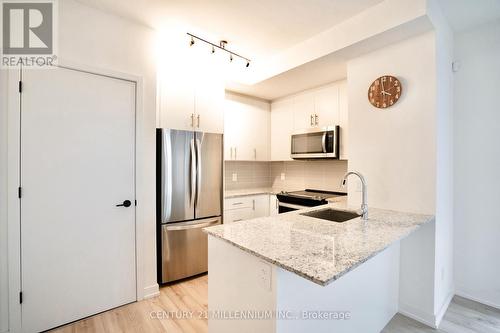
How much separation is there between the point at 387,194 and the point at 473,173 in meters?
0.98

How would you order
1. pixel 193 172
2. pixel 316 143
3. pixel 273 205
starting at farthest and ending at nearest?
pixel 273 205
pixel 316 143
pixel 193 172

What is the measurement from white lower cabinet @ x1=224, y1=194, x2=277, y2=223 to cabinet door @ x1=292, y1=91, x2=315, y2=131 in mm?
1166

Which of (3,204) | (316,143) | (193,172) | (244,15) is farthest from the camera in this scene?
(316,143)

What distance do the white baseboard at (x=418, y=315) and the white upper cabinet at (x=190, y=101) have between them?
2.62 metres

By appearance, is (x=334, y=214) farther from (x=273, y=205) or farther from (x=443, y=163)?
(x=273, y=205)

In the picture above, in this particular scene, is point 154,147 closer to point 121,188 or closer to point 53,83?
point 121,188

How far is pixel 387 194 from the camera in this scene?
83.9 inches

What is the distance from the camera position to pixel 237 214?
3.33 meters

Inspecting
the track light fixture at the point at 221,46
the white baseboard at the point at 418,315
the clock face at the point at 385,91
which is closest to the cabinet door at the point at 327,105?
the clock face at the point at 385,91

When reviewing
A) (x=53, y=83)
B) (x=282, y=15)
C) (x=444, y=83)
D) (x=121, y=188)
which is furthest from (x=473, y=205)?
(x=53, y=83)

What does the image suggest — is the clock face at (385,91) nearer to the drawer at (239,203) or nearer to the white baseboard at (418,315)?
the white baseboard at (418,315)

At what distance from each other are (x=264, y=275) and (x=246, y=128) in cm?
279

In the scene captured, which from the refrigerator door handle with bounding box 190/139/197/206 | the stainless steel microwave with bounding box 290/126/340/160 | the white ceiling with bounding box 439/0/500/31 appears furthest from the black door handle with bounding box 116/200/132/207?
the white ceiling with bounding box 439/0/500/31

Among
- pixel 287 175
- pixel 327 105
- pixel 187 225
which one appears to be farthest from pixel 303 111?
pixel 187 225
